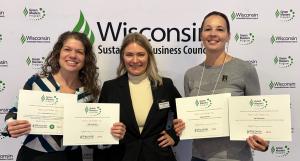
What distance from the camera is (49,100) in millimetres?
2148

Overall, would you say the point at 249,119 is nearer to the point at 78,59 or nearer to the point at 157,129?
the point at 157,129

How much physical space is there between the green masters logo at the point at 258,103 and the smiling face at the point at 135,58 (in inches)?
33.6

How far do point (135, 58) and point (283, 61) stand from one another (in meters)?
1.45

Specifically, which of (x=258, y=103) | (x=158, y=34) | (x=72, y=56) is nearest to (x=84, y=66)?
(x=72, y=56)

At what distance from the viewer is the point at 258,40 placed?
117 inches

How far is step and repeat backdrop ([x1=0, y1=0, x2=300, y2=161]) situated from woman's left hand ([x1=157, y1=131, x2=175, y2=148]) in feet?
1.95

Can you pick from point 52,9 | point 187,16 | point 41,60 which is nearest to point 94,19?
point 52,9

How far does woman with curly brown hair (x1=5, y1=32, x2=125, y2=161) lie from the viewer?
219cm

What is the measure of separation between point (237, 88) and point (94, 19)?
1475mm

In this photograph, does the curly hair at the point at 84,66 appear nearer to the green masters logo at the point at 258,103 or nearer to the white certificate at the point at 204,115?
the white certificate at the point at 204,115

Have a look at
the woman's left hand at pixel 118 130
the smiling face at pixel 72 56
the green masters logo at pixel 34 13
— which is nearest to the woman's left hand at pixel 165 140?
the woman's left hand at pixel 118 130

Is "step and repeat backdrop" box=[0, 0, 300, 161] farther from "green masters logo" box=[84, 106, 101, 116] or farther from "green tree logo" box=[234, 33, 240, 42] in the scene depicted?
"green masters logo" box=[84, 106, 101, 116]

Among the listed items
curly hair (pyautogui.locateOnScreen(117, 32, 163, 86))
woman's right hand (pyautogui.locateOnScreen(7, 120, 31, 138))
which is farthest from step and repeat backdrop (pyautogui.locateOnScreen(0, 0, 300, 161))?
woman's right hand (pyautogui.locateOnScreen(7, 120, 31, 138))

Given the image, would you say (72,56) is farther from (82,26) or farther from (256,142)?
(256,142)
